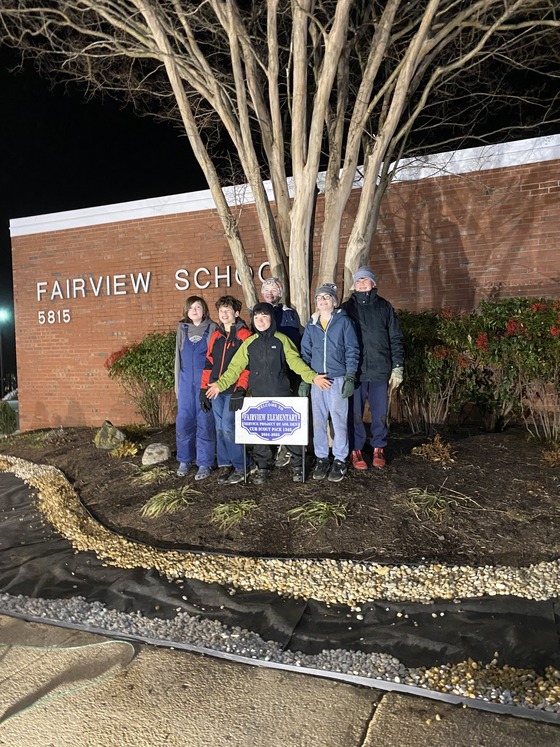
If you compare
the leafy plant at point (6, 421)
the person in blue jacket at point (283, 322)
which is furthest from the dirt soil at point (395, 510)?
the leafy plant at point (6, 421)

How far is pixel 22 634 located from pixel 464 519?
3154 mm

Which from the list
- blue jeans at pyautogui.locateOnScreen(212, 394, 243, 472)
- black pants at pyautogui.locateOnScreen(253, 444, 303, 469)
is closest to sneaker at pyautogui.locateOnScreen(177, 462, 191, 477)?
blue jeans at pyautogui.locateOnScreen(212, 394, 243, 472)

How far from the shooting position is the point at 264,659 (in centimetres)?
288

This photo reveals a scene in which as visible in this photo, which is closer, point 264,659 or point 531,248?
point 264,659

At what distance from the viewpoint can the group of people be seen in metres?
5.12

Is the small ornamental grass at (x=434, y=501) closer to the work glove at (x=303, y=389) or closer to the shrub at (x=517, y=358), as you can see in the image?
the work glove at (x=303, y=389)

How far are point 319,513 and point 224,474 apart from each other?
54.9 inches

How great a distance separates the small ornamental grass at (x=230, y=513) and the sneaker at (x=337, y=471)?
77 centimetres

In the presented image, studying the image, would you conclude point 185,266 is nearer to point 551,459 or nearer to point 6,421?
point 6,421

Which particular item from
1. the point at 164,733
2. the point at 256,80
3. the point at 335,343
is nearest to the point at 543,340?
the point at 335,343

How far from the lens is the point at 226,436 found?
5523 millimetres

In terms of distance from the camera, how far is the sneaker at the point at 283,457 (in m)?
5.71

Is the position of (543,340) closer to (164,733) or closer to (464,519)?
(464,519)

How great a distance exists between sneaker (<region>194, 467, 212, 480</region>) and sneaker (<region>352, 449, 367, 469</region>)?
148cm
